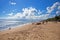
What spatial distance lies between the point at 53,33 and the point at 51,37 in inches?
14.3

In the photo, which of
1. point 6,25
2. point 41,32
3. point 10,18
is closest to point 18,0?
point 10,18

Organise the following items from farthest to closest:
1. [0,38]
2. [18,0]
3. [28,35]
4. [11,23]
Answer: [11,23] → [18,0] → [28,35] → [0,38]

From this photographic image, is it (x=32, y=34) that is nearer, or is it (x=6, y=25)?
(x=32, y=34)

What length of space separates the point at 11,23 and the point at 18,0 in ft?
4.49

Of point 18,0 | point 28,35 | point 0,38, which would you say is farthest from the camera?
point 18,0

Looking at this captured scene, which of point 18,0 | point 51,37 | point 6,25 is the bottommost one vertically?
point 51,37

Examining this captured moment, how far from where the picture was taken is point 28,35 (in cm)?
441

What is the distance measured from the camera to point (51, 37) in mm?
4379

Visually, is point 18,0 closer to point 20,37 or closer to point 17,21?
point 17,21

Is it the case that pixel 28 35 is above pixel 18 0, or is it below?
below

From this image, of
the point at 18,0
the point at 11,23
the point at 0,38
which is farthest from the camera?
the point at 11,23

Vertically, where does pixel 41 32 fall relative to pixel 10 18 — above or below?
below

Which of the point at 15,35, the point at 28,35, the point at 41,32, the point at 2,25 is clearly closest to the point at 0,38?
the point at 15,35

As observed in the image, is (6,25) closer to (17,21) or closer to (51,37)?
(17,21)
